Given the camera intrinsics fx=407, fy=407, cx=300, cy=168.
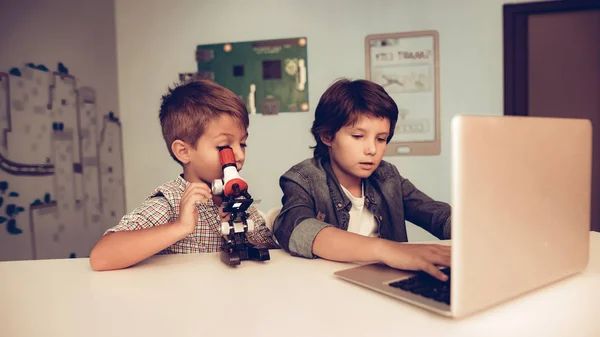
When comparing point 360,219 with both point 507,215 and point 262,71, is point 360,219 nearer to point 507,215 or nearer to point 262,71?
point 507,215

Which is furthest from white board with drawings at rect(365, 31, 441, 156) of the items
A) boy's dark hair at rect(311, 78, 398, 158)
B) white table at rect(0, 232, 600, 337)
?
white table at rect(0, 232, 600, 337)

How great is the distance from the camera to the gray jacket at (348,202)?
1.04 m

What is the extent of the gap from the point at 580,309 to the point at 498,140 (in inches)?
10.8

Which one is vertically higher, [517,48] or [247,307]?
[517,48]

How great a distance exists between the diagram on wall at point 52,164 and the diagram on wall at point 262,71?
2.68 ft

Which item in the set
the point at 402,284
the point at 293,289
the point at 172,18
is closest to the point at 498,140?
the point at 402,284

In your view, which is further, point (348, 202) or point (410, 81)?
point (410, 81)

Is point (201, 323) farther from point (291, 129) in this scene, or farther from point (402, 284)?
point (291, 129)

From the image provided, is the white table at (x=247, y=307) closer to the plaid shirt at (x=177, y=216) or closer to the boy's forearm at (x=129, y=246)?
the boy's forearm at (x=129, y=246)

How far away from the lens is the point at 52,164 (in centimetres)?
234

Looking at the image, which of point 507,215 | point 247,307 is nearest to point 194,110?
point 247,307

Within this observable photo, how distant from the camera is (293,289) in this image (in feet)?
2.17

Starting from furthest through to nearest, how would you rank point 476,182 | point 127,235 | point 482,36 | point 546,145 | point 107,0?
1. point 107,0
2. point 482,36
3. point 127,235
4. point 546,145
5. point 476,182

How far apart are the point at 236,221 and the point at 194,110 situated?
0.43 metres
